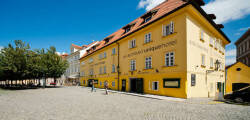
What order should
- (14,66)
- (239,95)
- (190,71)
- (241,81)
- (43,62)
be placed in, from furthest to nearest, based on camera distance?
(43,62)
(14,66)
(241,81)
(190,71)
(239,95)

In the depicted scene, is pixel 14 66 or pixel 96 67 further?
pixel 96 67

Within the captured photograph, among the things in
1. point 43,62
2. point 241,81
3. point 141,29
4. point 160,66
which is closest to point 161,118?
point 160,66

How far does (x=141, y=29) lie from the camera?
60.3 feet

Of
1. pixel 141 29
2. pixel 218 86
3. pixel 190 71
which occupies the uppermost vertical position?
pixel 141 29

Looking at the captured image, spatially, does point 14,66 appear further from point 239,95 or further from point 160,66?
point 239,95

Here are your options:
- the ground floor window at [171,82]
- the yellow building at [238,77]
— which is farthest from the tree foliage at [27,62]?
the yellow building at [238,77]

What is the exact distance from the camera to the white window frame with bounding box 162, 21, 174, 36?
14.9 metres

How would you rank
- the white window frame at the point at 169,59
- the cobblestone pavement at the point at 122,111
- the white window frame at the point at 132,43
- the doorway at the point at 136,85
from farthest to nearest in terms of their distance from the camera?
the white window frame at the point at 132,43, the doorway at the point at 136,85, the white window frame at the point at 169,59, the cobblestone pavement at the point at 122,111

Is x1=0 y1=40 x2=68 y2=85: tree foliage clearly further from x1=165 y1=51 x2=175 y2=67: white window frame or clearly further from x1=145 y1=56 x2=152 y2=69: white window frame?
x1=165 y1=51 x2=175 y2=67: white window frame

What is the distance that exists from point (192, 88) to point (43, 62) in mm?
27515

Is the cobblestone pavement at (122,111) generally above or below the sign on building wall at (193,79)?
below

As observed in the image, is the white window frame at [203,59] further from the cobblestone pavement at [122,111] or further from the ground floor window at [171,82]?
the cobblestone pavement at [122,111]

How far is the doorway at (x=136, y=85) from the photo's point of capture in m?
18.1

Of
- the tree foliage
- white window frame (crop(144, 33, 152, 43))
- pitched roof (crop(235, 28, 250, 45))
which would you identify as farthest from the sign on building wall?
pitched roof (crop(235, 28, 250, 45))
